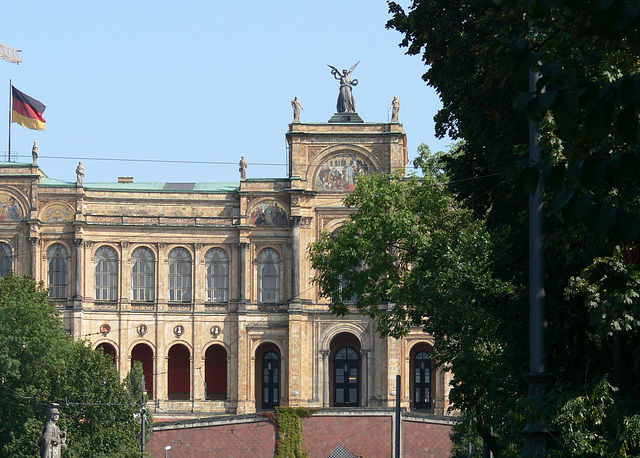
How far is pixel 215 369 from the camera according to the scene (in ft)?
271

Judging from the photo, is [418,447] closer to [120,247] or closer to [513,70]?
[120,247]

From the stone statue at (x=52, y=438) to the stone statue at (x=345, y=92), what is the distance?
38.8 m

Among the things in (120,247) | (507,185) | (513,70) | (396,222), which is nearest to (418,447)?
(120,247)

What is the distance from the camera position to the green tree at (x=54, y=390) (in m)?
55.7

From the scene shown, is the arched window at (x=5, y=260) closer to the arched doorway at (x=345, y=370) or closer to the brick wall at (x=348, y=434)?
the arched doorway at (x=345, y=370)

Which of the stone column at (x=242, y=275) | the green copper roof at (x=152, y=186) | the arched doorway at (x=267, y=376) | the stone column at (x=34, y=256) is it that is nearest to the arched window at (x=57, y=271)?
the stone column at (x=34, y=256)

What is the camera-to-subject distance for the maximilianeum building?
3145 inches

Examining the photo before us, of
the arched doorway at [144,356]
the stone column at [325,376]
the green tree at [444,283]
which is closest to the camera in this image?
the green tree at [444,283]

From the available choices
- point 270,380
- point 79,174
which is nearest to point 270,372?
point 270,380

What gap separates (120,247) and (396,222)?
3818 centimetres

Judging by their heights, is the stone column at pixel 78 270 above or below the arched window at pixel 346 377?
above

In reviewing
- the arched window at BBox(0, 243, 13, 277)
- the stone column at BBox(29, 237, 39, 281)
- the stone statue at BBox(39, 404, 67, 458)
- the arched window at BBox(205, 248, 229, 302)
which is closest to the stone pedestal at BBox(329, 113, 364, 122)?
the arched window at BBox(205, 248, 229, 302)

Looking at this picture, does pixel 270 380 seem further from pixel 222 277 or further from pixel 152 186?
pixel 152 186

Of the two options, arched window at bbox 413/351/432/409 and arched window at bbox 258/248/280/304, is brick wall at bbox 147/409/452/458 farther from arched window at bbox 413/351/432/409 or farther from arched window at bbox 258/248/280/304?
arched window at bbox 258/248/280/304
